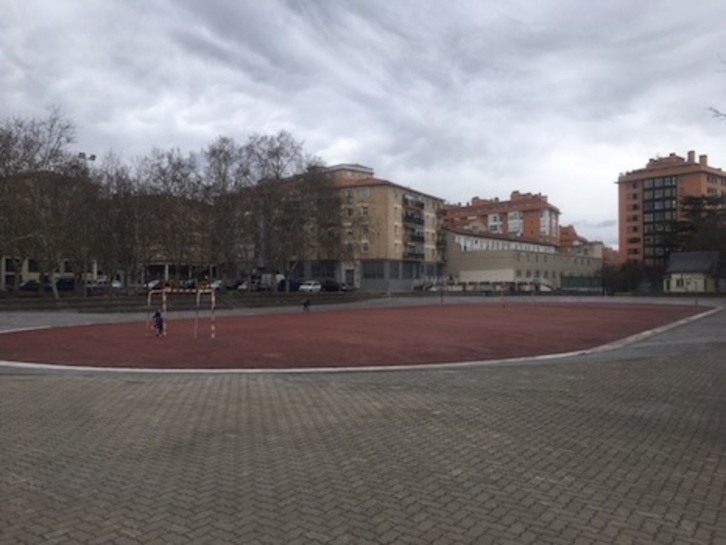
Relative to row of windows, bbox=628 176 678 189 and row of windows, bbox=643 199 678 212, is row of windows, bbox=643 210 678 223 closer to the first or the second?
row of windows, bbox=643 199 678 212

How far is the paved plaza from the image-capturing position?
4.95 m

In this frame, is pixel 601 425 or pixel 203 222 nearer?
pixel 601 425

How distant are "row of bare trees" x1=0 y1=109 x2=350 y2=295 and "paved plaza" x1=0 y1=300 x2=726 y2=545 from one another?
36627 mm

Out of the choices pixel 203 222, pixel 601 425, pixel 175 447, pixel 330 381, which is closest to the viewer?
pixel 175 447

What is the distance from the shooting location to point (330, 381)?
43.8 feet

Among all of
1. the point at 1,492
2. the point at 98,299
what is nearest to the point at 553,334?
the point at 1,492

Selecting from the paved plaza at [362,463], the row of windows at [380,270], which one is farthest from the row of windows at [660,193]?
the paved plaza at [362,463]

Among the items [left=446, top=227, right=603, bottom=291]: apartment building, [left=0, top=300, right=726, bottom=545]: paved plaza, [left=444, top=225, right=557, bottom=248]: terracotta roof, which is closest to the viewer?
[left=0, top=300, right=726, bottom=545]: paved plaza

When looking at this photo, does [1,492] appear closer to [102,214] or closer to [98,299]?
[98,299]

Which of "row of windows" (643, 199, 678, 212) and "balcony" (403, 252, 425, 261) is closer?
"balcony" (403, 252, 425, 261)

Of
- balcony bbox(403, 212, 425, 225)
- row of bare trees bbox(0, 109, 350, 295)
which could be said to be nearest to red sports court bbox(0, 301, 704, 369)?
row of bare trees bbox(0, 109, 350, 295)

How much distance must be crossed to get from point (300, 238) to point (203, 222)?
374 inches

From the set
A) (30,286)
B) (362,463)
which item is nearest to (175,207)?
(30,286)

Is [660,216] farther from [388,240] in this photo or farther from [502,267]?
[388,240]
